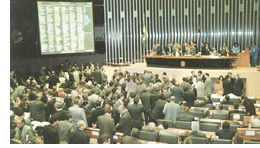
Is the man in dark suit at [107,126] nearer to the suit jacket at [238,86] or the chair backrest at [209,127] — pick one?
the chair backrest at [209,127]

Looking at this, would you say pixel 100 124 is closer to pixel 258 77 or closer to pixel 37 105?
pixel 37 105

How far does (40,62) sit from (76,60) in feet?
7.88

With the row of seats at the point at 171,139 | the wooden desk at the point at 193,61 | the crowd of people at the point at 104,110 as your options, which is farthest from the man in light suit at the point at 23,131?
the wooden desk at the point at 193,61

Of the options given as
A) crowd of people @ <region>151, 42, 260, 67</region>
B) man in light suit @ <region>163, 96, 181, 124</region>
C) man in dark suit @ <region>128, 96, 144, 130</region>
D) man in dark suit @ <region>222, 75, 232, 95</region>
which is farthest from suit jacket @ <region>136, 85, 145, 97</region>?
crowd of people @ <region>151, 42, 260, 67</region>

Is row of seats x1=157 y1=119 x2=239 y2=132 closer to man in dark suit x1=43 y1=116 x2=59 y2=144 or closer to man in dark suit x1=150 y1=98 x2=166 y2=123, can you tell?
man in dark suit x1=150 y1=98 x2=166 y2=123

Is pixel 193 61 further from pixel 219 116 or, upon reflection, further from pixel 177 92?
pixel 219 116

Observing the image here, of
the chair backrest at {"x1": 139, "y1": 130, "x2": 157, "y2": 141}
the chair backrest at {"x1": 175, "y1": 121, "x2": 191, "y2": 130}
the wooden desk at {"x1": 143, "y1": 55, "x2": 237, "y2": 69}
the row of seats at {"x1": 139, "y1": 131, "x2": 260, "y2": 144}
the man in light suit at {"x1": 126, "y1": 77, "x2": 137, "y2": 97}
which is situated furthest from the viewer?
the wooden desk at {"x1": 143, "y1": 55, "x2": 237, "y2": 69}

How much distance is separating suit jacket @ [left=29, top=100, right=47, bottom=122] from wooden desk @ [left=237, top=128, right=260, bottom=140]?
16.0ft

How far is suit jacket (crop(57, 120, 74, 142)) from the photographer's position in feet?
20.6

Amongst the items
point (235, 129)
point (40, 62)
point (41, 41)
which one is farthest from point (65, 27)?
point (235, 129)

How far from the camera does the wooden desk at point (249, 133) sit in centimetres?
659

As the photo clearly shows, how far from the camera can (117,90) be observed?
9.84 m

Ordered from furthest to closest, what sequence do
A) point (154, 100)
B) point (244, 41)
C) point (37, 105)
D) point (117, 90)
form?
point (244, 41)
point (117, 90)
point (154, 100)
point (37, 105)
